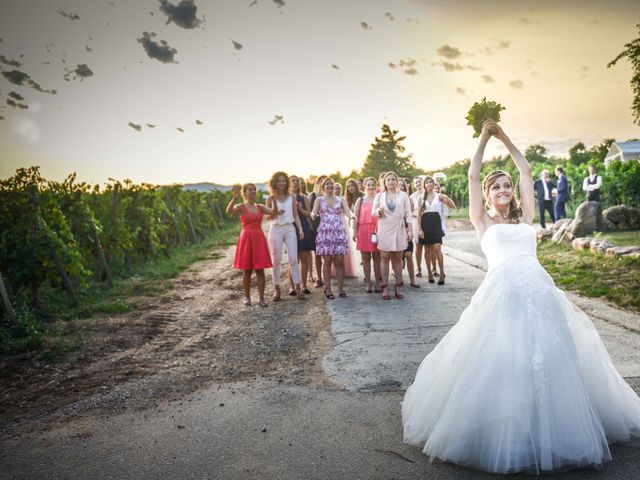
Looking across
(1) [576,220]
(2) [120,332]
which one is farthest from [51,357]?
(1) [576,220]

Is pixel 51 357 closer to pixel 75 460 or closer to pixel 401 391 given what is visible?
pixel 75 460

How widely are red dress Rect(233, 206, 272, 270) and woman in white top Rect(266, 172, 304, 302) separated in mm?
300

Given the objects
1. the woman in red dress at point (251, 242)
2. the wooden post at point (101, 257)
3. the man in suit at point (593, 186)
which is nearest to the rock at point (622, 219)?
the man in suit at point (593, 186)

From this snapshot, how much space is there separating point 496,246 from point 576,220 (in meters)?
11.2

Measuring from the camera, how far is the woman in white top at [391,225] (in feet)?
26.0

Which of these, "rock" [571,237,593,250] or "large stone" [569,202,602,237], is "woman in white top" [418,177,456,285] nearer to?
"rock" [571,237,593,250]

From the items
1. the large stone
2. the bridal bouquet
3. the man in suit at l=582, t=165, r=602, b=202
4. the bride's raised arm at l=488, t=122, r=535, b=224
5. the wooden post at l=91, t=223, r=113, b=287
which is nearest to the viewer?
the bride's raised arm at l=488, t=122, r=535, b=224

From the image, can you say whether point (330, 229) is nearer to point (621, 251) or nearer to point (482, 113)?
point (482, 113)

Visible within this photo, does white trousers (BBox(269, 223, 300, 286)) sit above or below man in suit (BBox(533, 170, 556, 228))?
below

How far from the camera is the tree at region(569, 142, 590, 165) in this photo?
81.7m

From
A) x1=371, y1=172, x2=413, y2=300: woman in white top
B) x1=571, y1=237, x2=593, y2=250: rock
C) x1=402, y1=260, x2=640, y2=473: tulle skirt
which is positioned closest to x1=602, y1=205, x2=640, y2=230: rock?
x1=571, y1=237, x2=593, y2=250: rock

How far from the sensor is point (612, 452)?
2906mm

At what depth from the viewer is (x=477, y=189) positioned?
347 centimetres

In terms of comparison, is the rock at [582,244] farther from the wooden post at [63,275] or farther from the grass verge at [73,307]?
the wooden post at [63,275]
